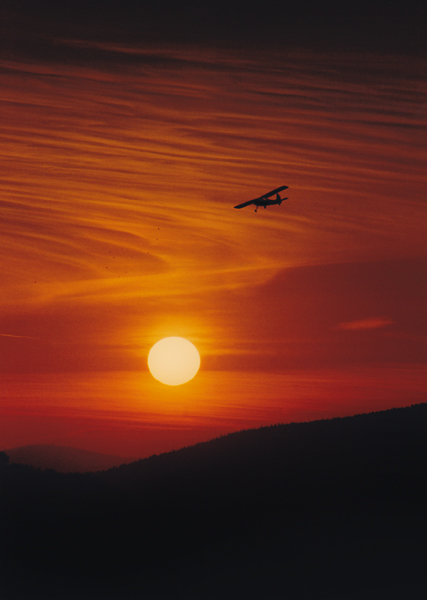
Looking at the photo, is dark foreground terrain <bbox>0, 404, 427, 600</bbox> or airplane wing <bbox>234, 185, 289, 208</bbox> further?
airplane wing <bbox>234, 185, 289, 208</bbox>

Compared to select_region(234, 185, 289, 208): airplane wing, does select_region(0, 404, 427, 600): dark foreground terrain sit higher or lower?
lower

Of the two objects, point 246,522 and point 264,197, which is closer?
point 264,197

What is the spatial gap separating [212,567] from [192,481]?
60.6 ft

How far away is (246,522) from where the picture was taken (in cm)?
5700

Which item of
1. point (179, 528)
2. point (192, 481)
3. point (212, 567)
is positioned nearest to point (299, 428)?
point (192, 481)

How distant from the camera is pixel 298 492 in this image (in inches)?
2334

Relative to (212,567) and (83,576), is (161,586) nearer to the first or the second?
A: (212,567)

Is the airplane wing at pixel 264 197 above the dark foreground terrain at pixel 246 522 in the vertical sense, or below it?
above

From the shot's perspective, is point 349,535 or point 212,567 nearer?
point 349,535

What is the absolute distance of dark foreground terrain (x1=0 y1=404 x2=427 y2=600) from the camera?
4438 cm

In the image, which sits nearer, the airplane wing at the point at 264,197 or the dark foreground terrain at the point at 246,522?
the dark foreground terrain at the point at 246,522

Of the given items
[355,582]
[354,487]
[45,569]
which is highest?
[354,487]

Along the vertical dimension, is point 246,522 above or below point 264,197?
below

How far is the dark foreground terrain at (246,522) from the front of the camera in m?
44.4
